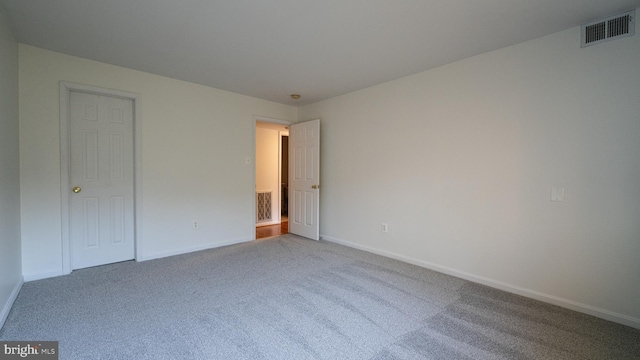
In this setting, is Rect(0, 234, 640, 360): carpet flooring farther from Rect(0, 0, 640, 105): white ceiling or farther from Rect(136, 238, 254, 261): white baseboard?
Rect(0, 0, 640, 105): white ceiling

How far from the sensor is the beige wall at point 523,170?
2152 millimetres

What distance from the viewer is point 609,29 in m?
2.15

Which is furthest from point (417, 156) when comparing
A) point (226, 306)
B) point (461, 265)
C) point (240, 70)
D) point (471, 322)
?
point (226, 306)

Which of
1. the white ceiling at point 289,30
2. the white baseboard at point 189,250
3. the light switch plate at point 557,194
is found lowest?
the white baseboard at point 189,250

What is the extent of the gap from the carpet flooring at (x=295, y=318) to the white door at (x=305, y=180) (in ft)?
5.02

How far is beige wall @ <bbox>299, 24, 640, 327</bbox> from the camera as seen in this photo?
215 centimetres

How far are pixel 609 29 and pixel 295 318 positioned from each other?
3389mm

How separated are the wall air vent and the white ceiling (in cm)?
6

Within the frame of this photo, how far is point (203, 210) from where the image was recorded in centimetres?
401

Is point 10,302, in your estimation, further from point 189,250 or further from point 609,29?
point 609,29

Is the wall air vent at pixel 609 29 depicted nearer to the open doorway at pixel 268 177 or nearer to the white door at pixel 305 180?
the white door at pixel 305 180

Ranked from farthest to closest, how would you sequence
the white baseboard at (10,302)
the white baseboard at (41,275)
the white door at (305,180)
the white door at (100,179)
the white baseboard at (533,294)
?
the white door at (305,180)
the white door at (100,179)
the white baseboard at (41,275)
the white baseboard at (533,294)
the white baseboard at (10,302)

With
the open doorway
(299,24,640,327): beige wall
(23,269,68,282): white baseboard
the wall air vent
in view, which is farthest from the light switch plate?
(23,269,68,282): white baseboard

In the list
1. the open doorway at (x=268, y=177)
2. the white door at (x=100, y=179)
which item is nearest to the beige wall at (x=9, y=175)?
the white door at (x=100, y=179)
